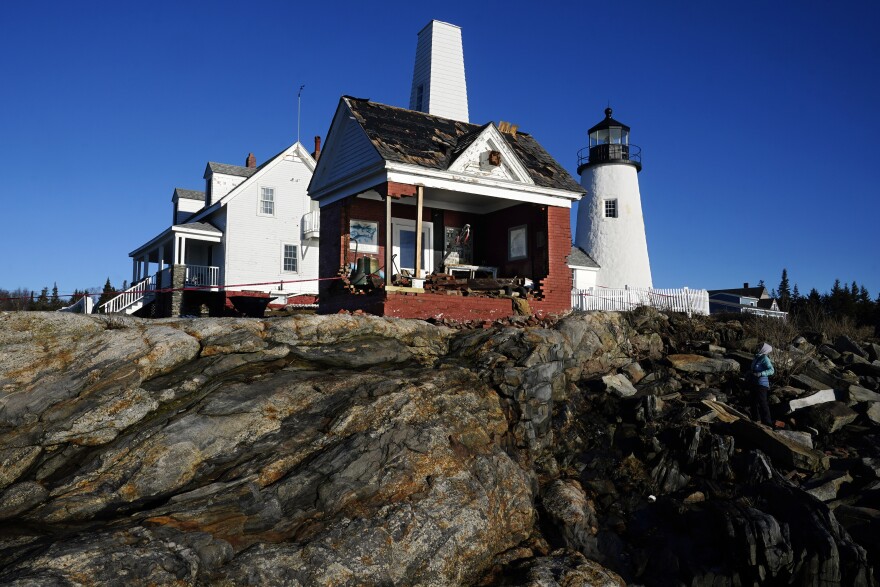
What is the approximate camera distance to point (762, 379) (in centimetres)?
1533

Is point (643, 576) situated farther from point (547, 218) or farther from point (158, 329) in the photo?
point (547, 218)

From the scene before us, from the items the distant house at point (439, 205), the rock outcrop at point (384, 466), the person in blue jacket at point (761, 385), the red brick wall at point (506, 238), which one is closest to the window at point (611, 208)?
the distant house at point (439, 205)

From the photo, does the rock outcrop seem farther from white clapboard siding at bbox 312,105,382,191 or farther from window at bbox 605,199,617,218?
window at bbox 605,199,617,218

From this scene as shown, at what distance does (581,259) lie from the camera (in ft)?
110

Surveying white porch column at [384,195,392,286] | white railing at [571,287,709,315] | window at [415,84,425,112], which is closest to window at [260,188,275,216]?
window at [415,84,425,112]

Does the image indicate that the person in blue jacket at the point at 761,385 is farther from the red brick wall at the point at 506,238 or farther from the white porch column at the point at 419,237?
the white porch column at the point at 419,237

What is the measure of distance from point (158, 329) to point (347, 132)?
9939 millimetres

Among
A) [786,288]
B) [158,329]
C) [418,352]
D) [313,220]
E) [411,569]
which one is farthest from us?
[786,288]

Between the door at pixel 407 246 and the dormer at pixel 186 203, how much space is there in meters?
19.3

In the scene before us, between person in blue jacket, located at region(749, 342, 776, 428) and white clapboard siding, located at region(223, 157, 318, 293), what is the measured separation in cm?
2018

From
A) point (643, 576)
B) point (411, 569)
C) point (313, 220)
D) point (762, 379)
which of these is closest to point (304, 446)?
point (411, 569)

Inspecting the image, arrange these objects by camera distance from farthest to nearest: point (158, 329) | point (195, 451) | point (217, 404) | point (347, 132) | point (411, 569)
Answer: point (347, 132) < point (158, 329) < point (217, 404) < point (195, 451) < point (411, 569)

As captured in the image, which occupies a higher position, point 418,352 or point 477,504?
point 418,352

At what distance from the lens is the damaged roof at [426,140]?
18.9 m
